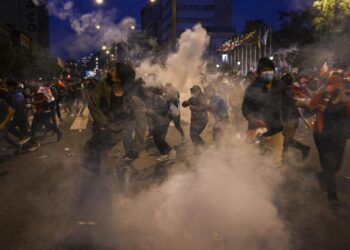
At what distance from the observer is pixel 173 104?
9.88 meters

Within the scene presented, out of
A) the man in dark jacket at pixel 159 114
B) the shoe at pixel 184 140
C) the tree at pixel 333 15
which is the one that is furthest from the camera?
the tree at pixel 333 15

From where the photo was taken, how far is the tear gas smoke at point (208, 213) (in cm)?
412

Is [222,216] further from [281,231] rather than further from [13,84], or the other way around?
[13,84]

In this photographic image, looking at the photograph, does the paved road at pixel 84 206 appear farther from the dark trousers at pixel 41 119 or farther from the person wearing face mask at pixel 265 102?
the dark trousers at pixel 41 119

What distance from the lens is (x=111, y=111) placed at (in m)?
6.06

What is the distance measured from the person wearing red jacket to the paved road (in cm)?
35

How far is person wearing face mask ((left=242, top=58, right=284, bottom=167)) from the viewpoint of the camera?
617 centimetres

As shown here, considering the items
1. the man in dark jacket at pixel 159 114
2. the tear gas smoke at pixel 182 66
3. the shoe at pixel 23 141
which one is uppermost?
the tear gas smoke at pixel 182 66

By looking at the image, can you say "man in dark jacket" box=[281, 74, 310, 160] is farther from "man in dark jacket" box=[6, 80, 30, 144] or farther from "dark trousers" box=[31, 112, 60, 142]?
"dark trousers" box=[31, 112, 60, 142]

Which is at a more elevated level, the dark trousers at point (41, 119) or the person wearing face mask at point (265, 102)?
the person wearing face mask at point (265, 102)

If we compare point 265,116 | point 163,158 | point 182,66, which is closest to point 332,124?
point 265,116

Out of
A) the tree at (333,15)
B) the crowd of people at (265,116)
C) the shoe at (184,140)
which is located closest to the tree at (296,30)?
the tree at (333,15)

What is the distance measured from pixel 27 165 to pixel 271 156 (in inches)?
166

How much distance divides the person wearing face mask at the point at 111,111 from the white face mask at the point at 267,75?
1621 mm
